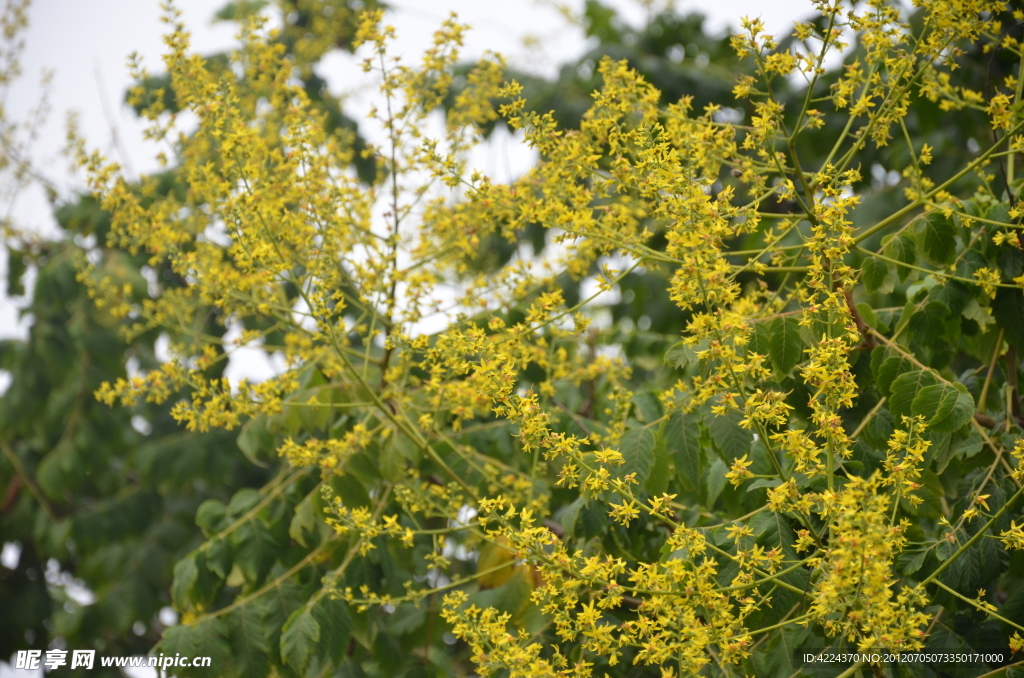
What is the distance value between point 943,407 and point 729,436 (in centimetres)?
47

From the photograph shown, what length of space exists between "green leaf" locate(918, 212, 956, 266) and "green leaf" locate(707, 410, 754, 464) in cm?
71

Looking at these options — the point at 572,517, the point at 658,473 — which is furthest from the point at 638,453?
the point at 572,517

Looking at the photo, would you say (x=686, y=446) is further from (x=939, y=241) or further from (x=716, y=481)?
(x=939, y=241)

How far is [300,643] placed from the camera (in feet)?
7.65

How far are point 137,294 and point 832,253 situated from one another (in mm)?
3879

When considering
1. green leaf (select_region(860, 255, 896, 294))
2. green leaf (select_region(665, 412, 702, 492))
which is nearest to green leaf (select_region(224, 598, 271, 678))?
green leaf (select_region(665, 412, 702, 492))

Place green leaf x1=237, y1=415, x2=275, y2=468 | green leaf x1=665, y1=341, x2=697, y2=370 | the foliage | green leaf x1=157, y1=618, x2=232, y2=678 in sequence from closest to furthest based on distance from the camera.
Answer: the foliage, green leaf x1=665, y1=341, x2=697, y2=370, green leaf x1=157, y1=618, x2=232, y2=678, green leaf x1=237, y1=415, x2=275, y2=468

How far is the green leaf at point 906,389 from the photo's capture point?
6.34 feet

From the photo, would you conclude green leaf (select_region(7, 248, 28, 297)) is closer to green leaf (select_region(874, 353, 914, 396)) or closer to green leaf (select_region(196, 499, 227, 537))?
green leaf (select_region(196, 499, 227, 537))

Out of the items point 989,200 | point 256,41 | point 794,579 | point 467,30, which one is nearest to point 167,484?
point 256,41

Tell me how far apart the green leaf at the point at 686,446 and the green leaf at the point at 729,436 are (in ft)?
0.25

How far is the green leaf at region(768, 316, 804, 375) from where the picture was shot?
77.8 inches

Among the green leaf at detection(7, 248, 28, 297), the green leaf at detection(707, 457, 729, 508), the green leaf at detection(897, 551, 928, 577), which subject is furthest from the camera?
the green leaf at detection(7, 248, 28, 297)

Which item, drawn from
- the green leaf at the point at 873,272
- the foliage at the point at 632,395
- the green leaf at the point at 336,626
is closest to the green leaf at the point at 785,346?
the foliage at the point at 632,395
